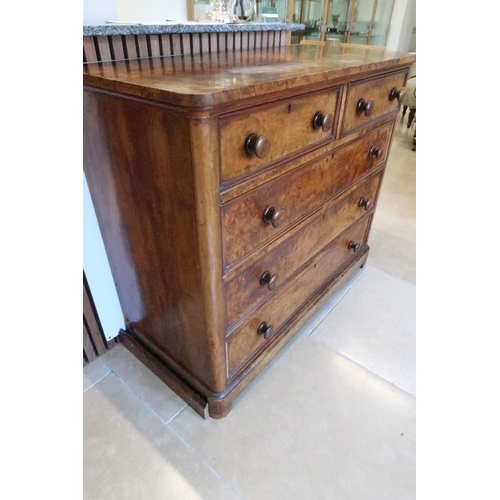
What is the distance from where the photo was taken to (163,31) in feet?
3.20

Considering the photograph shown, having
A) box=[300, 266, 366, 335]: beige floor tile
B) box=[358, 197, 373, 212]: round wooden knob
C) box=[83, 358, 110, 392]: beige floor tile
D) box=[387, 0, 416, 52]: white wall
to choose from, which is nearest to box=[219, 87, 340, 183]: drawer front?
box=[358, 197, 373, 212]: round wooden knob

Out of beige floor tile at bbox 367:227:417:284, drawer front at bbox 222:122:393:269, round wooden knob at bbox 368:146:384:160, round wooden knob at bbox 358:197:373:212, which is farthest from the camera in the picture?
beige floor tile at bbox 367:227:417:284

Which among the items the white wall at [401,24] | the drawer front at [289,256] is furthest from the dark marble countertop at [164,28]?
the white wall at [401,24]

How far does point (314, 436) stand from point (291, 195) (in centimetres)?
74

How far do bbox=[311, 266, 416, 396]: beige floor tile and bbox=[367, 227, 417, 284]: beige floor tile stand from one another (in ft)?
0.25

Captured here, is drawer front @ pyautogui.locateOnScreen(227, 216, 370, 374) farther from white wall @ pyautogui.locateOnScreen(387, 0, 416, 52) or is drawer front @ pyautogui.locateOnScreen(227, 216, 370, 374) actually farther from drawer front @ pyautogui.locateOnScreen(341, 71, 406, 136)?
white wall @ pyautogui.locateOnScreen(387, 0, 416, 52)

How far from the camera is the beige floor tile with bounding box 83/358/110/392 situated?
1.21m

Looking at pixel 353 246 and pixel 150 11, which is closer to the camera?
pixel 150 11

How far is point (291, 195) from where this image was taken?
3.18 ft

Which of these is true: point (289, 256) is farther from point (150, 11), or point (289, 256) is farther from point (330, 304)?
point (150, 11)

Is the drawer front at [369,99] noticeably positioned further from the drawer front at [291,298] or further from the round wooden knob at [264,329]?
the round wooden knob at [264,329]

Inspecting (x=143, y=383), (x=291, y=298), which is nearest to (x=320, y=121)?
(x=291, y=298)

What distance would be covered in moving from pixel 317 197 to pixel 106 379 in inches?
37.8
